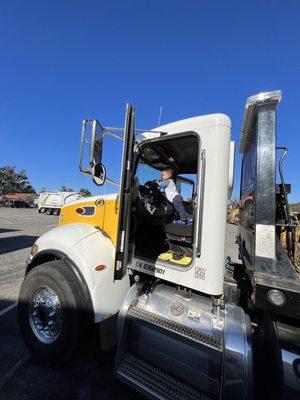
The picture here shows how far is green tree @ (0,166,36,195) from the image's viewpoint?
8344 cm

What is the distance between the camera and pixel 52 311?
286 cm

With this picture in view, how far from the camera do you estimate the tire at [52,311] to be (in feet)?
8.70

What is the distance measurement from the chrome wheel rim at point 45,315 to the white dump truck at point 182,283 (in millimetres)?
12

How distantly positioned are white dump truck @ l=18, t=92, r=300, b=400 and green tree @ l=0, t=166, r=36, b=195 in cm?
9219

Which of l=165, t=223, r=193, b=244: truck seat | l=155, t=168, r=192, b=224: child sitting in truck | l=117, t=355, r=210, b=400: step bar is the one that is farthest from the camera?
l=155, t=168, r=192, b=224: child sitting in truck

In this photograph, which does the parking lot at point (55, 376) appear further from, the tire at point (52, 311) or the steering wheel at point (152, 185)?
the steering wheel at point (152, 185)

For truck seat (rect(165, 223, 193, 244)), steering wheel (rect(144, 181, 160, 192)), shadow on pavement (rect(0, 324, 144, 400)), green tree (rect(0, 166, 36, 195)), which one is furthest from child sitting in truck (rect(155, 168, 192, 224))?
green tree (rect(0, 166, 36, 195))

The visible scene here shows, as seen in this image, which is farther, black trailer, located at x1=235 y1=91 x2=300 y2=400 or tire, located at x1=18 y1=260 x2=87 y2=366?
tire, located at x1=18 y1=260 x2=87 y2=366

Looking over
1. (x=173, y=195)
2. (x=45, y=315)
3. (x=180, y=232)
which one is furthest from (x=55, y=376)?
(x=173, y=195)

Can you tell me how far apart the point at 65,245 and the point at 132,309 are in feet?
3.32

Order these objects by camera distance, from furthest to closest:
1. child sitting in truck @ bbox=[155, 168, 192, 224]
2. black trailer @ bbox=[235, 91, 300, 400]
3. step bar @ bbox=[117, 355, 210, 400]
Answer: child sitting in truck @ bbox=[155, 168, 192, 224] < step bar @ bbox=[117, 355, 210, 400] < black trailer @ bbox=[235, 91, 300, 400]

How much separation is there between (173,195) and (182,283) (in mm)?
1083

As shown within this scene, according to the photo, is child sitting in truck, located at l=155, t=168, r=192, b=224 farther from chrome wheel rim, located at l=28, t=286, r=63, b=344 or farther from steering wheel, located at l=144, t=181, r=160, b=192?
chrome wheel rim, located at l=28, t=286, r=63, b=344

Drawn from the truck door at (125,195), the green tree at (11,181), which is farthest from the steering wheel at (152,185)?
the green tree at (11,181)
